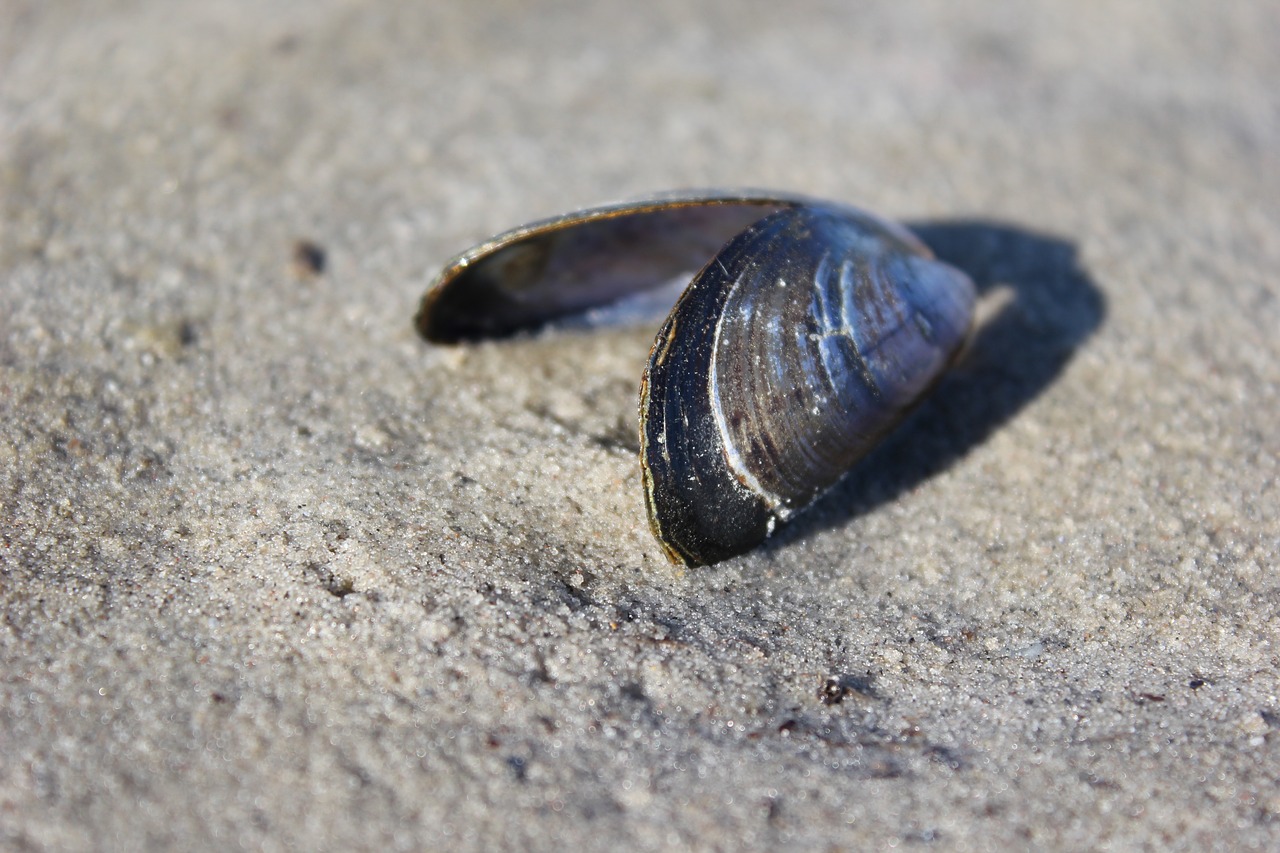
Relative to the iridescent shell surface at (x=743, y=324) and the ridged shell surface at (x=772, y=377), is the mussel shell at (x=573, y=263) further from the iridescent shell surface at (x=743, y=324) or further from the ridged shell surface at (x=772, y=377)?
the ridged shell surface at (x=772, y=377)

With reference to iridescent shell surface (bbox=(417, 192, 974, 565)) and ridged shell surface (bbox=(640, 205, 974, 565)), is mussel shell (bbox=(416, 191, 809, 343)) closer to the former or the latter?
iridescent shell surface (bbox=(417, 192, 974, 565))

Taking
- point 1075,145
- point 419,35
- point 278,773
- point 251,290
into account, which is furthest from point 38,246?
point 1075,145

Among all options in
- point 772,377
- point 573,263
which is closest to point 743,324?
point 772,377

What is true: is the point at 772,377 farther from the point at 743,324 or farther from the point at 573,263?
the point at 573,263

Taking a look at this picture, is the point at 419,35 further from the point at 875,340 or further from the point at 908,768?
the point at 908,768

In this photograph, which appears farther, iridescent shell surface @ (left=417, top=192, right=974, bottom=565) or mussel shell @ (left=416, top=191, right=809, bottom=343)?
mussel shell @ (left=416, top=191, right=809, bottom=343)

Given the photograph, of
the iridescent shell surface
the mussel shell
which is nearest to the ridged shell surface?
the iridescent shell surface

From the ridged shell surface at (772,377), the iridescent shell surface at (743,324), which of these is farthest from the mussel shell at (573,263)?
the ridged shell surface at (772,377)
